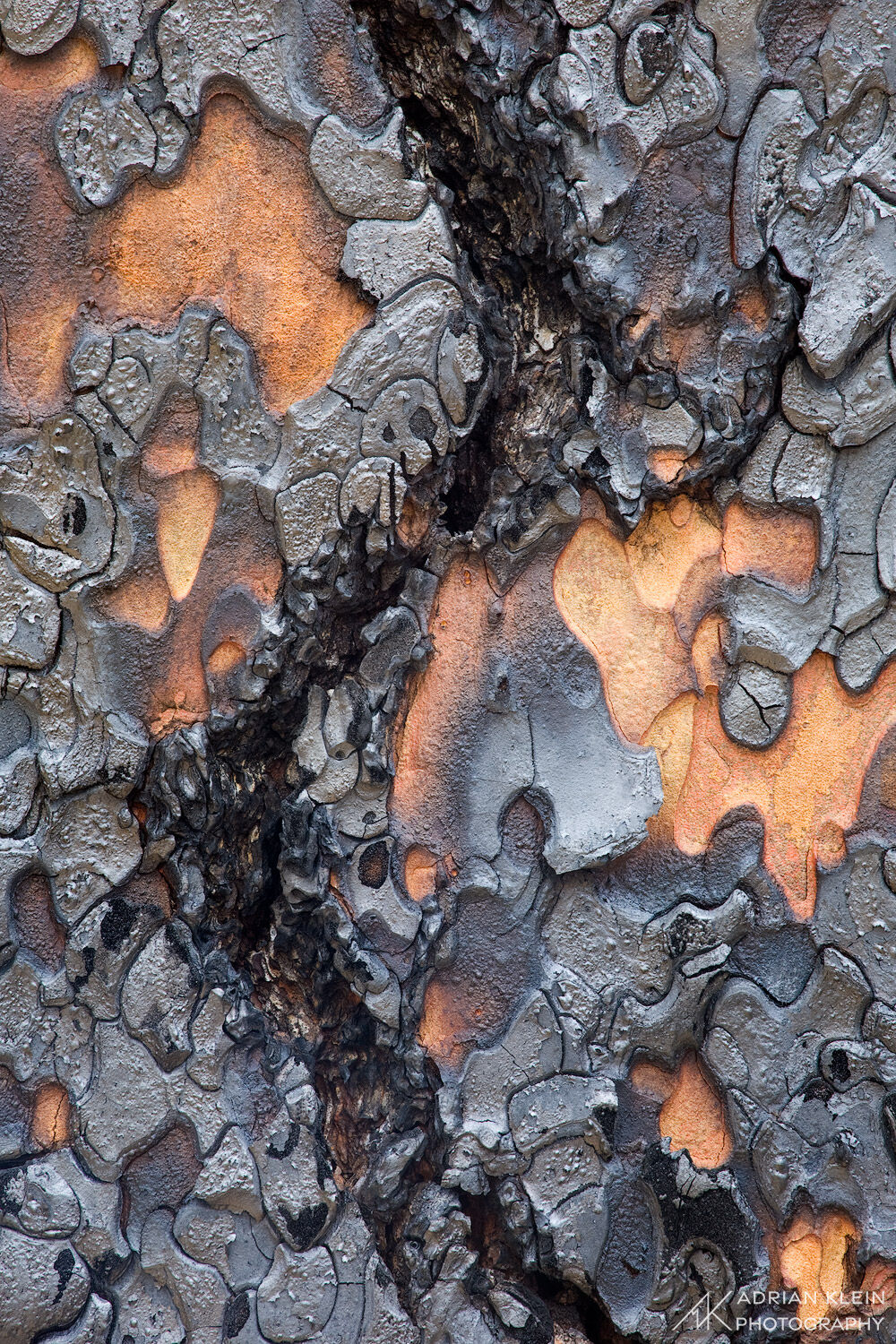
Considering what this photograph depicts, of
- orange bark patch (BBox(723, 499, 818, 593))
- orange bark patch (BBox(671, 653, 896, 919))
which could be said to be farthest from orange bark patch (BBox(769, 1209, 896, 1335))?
orange bark patch (BBox(723, 499, 818, 593))

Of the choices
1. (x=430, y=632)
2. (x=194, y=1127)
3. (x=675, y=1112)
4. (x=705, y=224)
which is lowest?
(x=194, y=1127)

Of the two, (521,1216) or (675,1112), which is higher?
(675,1112)

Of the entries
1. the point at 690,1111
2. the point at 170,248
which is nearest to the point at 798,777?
the point at 690,1111

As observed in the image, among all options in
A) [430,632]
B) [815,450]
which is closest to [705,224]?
[815,450]

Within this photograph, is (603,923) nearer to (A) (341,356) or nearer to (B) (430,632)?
(B) (430,632)

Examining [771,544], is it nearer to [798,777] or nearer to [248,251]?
[798,777]

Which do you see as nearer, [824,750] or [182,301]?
[182,301]
